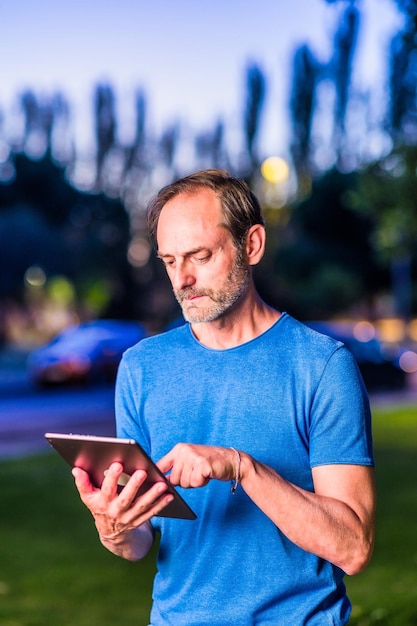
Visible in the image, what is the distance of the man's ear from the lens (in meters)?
2.19

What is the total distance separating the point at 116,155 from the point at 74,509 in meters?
40.7

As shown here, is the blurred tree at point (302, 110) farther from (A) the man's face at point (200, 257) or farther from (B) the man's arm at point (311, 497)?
(B) the man's arm at point (311, 497)

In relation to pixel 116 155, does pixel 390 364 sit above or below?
below

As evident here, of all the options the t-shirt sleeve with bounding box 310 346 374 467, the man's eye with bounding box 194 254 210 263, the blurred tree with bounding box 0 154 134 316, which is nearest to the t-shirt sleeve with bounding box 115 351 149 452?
the man's eye with bounding box 194 254 210 263

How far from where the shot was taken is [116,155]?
4809cm

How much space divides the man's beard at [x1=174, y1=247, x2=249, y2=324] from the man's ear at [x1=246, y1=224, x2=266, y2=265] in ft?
0.23

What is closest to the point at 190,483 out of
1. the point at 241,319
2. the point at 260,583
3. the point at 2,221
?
the point at 260,583

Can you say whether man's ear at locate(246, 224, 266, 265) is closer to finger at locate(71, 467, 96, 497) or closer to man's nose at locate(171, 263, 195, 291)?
man's nose at locate(171, 263, 195, 291)

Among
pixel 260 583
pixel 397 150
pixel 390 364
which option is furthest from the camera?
pixel 390 364

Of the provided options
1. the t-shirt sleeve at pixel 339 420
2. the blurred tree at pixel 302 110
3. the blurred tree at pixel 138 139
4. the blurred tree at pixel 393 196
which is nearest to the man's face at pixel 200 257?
the t-shirt sleeve at pixel 339 420

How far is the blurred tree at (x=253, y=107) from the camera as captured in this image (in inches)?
1726

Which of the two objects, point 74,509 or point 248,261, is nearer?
point 248,261

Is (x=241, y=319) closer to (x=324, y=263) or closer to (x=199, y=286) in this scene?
(x=199, y=286)

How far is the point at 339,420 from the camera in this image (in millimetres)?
1907
